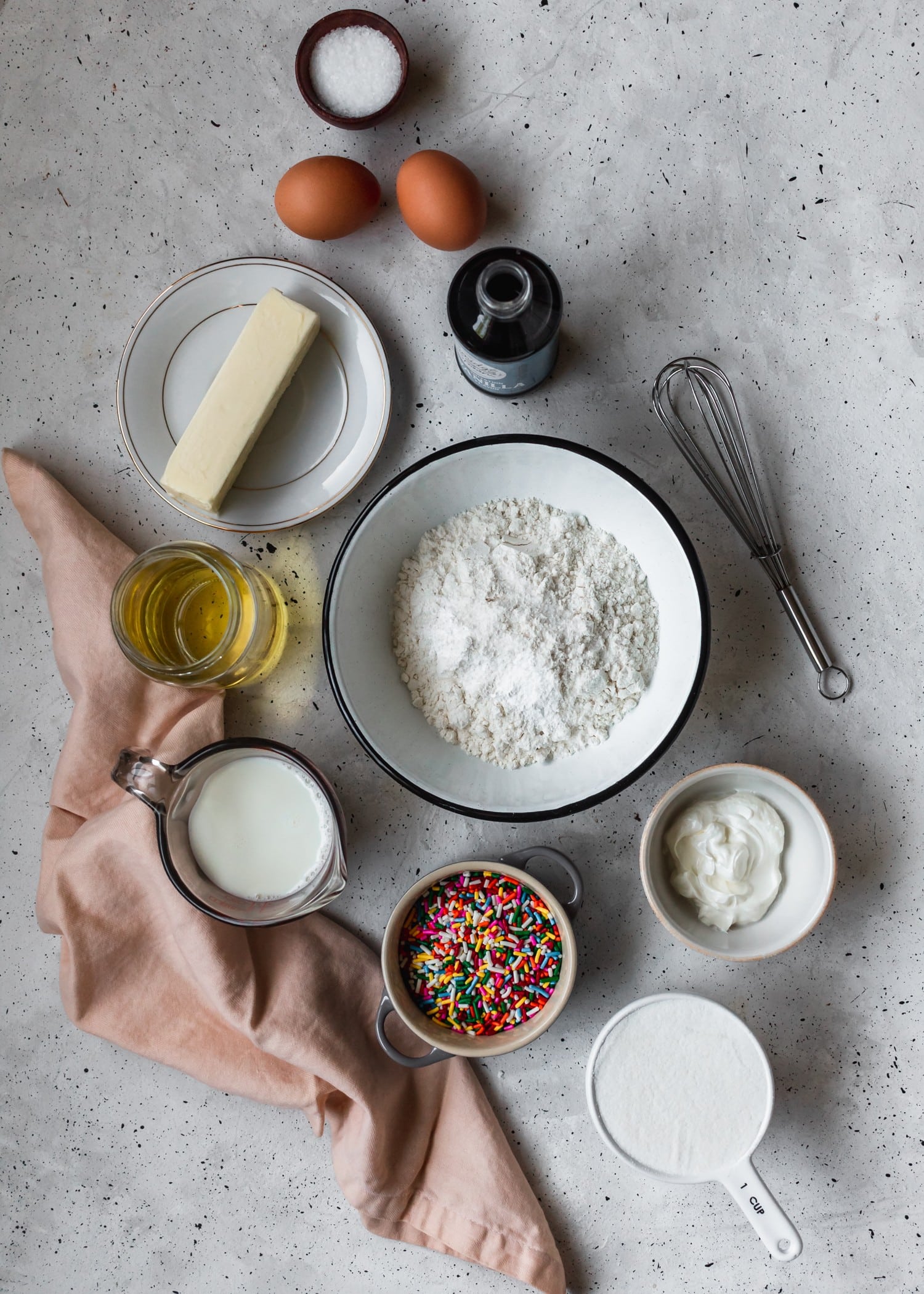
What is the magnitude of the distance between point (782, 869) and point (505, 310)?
715mm

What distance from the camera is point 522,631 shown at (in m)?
0.96

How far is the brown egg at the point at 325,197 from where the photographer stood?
40.1 inches

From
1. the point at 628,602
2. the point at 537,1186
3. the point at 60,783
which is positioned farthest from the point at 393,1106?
the point at 628,602

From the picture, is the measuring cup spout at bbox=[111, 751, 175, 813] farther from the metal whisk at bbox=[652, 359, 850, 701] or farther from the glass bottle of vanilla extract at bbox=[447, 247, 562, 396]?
the metal whisk at bbox=[652, 359, 850, 701]

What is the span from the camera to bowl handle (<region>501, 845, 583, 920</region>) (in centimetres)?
103

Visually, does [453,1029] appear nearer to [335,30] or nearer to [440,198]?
[440,198]

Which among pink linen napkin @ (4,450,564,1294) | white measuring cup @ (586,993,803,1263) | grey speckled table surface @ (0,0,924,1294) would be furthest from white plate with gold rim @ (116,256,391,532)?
white measuring cup @ (586,993,803,1263)

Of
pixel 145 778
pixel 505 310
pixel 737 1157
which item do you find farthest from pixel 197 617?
pixel 737 1157

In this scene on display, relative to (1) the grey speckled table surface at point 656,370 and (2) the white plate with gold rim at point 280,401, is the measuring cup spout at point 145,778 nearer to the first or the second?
(1) the grey speckled table surface at point 656,370

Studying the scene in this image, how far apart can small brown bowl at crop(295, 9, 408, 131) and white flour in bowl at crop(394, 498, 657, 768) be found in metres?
0.49

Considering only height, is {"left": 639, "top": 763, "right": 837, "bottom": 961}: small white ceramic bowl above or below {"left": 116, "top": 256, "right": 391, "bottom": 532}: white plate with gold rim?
below

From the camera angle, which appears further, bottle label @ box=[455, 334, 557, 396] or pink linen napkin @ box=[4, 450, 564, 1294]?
pink linen napkin @ box=[4, 450, 564, 1294]

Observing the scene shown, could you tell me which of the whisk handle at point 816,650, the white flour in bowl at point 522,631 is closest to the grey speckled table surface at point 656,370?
the whisk handle at point 816,650

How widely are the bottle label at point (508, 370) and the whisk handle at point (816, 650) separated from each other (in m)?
0.40
